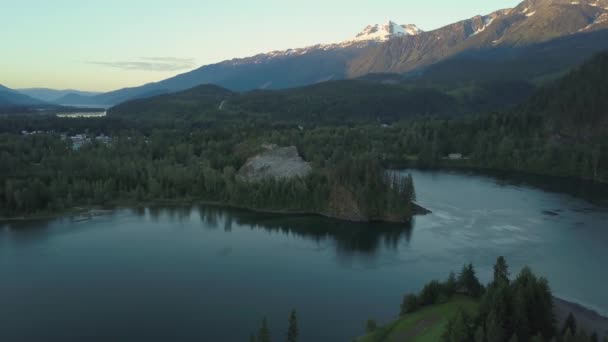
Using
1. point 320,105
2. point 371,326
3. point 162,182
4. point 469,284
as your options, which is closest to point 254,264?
point 371,326

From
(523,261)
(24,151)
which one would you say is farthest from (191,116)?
(523,261)

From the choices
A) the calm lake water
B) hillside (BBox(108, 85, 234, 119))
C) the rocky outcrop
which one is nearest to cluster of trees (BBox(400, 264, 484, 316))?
the calm lake water

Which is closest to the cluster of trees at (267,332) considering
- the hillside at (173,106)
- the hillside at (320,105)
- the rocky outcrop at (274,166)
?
the rocky outcrop at (274,166)

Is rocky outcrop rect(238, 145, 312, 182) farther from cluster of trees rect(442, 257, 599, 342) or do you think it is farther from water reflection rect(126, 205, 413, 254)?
cluster of trees rect(442, 257, 599, 342)

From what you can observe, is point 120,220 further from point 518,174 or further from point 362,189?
point 518,174

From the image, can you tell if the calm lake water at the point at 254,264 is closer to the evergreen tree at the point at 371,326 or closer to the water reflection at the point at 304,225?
the water reflection at the point at 304,225
